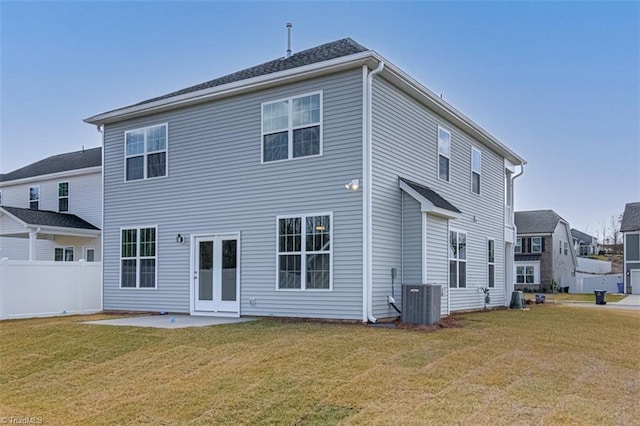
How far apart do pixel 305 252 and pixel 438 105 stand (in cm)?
519

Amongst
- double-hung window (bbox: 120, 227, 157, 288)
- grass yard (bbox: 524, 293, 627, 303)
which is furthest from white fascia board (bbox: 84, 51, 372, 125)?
grass yard (bbox: 524, 293, 627, 303)

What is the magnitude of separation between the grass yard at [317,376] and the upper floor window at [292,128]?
3.87m

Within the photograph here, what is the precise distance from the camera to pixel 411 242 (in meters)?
11.6

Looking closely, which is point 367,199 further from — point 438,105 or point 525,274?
point 525,274

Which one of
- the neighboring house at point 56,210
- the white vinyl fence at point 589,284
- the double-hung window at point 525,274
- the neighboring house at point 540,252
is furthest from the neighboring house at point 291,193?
the white vinyl fence at point 589,284

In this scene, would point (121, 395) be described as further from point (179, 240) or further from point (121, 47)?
point (121, 47)

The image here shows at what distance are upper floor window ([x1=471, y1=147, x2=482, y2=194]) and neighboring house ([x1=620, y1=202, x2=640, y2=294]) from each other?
23.0 meters

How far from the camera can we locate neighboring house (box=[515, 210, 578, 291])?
123 ft

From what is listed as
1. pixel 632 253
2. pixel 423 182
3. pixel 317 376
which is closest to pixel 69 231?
pixel 423 182

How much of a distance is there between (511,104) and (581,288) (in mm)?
23396

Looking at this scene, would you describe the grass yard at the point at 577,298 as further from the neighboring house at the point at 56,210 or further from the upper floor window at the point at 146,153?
the neighboring house at the point at 56,210

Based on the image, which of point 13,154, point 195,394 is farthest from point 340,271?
point 13,154

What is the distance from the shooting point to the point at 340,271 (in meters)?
10.7

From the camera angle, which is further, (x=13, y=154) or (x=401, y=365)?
(x=13, y=154)
